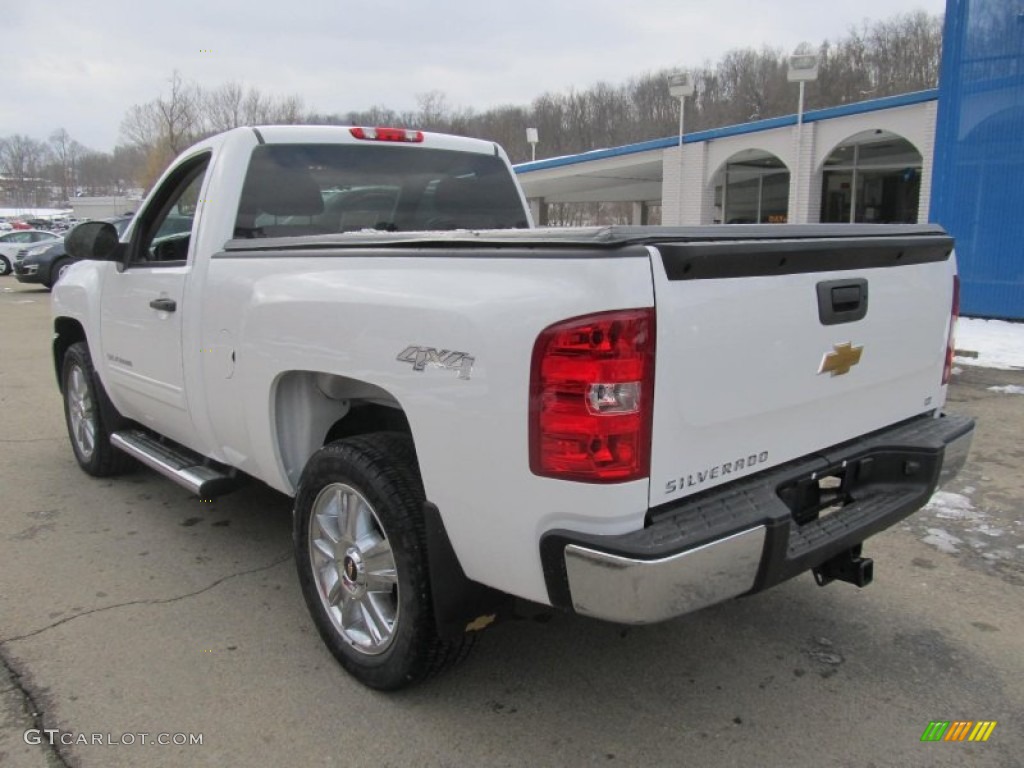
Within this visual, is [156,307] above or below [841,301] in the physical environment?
below

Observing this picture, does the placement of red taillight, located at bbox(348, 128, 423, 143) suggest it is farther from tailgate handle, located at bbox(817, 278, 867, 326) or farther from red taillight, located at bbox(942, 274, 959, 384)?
red taillight, located at bbox(942, 274, 959, 384)

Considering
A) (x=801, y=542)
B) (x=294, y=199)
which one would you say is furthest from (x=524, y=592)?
(x=294, y=199)

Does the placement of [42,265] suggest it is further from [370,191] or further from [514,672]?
[514,672]

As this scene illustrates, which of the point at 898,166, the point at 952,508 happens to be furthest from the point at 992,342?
the point at 898,166

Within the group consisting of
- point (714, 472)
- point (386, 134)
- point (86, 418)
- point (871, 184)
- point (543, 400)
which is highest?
point (871, 184)

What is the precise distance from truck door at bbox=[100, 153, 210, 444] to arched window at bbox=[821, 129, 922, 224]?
17.8 m

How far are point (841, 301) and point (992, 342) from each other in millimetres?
9265

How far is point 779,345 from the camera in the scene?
7.92 feet

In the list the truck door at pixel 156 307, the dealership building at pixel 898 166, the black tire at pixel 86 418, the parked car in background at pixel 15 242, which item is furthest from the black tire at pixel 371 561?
the parked car in background at pixel 15 242

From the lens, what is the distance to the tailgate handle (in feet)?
8.29

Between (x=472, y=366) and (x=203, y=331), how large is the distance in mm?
1757

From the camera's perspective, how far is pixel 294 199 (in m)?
3.91

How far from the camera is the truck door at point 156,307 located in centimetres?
380

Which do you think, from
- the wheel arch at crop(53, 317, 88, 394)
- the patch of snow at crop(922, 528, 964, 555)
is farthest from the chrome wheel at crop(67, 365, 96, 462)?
the patch of snow at crop(922, 528, 964, 555)
